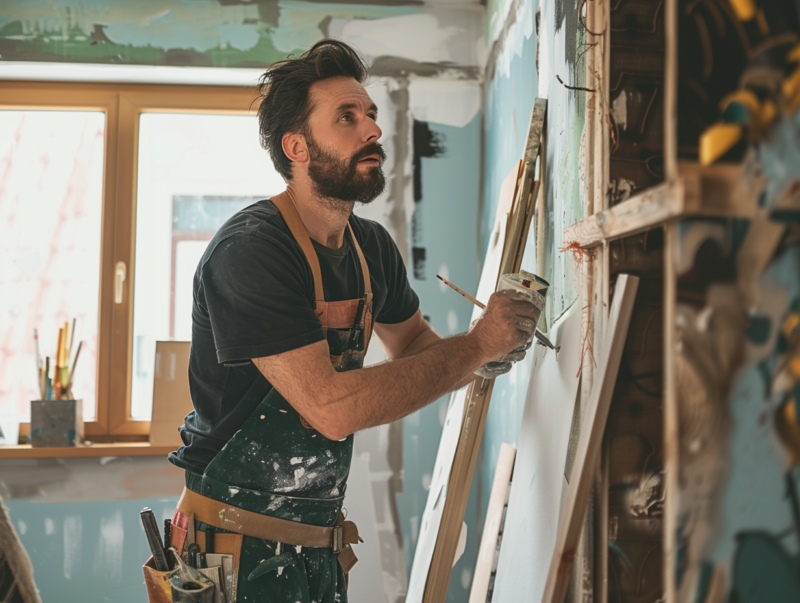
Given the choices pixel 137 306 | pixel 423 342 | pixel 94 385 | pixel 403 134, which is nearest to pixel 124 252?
pixel 137 306

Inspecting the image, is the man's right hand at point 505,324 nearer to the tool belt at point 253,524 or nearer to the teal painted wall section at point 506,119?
the tool belt at point 253,524

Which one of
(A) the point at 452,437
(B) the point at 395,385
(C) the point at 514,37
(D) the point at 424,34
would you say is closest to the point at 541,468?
(B) the point at 395,385

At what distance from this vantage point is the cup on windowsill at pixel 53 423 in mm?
2588

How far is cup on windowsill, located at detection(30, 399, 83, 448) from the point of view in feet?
8.49

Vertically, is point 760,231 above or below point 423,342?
above

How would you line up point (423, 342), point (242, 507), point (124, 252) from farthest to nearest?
point (124, 252) < point (423, 342) < point (242, 507)

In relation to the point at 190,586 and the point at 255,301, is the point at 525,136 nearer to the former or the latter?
the point at 255,301

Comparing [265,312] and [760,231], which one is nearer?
[760,231]

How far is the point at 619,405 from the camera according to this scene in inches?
40.3

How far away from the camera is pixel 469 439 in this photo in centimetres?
162

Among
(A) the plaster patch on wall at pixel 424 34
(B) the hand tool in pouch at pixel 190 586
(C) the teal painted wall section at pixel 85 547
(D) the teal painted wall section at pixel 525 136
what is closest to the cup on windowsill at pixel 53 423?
(C) the teal painted wall section at pixel 85 547

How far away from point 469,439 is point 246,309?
29.2 inches

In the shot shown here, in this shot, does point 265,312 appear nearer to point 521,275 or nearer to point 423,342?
point 521,275

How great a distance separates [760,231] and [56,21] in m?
2.98
